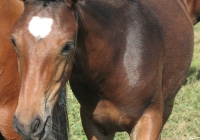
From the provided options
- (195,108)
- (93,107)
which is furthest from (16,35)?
(195,108)

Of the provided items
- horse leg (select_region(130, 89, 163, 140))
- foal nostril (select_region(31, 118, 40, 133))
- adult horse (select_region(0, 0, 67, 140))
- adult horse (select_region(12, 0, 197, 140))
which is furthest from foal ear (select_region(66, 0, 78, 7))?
horse leg (select_region(130, 89, 163, 140))

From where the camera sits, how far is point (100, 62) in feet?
10.6

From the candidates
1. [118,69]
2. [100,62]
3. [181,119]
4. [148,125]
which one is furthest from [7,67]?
[181,119]

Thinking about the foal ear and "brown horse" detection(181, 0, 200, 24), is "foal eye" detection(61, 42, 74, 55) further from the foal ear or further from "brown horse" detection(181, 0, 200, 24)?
"brown horse" detection(181, 0, 200, 24)

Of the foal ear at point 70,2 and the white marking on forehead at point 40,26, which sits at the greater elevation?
the white marking on forehead at point 40,26

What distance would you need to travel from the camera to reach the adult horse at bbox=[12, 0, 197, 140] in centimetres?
267

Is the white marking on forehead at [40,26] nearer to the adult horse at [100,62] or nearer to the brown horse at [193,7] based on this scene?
the adult horse at [100,62]

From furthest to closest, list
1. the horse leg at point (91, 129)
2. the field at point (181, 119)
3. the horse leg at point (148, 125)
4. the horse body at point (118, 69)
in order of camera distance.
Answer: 1. the field at point (181, 119)
2. the horse leg at point (91, 129)
3. the horse leg at point (148, 125)
4. the horse body at point (118, 69)

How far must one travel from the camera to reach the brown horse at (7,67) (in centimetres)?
320

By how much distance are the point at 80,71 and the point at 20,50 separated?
1.93ft

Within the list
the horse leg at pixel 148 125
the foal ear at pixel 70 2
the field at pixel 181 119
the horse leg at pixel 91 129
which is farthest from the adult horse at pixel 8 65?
the field at pixel 181 119

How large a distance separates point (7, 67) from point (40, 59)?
612mm

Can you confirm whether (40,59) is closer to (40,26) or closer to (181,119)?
(40,26)

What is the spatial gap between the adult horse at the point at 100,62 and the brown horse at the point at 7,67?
0.36 metres
